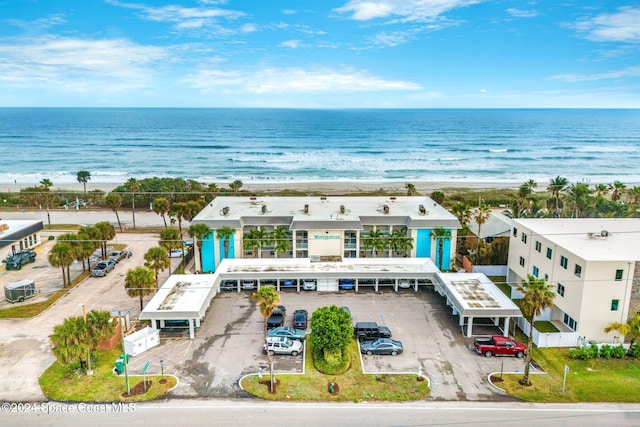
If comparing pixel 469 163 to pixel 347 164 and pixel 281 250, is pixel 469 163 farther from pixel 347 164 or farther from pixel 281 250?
pixel 281 250

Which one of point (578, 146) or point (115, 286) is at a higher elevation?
point (578, 146)

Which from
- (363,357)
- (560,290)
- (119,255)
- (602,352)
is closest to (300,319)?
(363,357)

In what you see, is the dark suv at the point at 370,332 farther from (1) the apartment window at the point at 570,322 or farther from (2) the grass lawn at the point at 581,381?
(1) the apartment window at the point at 570,322

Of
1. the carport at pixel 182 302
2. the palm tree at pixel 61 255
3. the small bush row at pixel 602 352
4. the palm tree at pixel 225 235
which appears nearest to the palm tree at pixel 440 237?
the small bush row at pixel 602 352

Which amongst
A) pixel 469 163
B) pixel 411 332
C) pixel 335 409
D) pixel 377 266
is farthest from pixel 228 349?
pixel 469 163

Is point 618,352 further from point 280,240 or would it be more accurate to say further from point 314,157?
point 314,157

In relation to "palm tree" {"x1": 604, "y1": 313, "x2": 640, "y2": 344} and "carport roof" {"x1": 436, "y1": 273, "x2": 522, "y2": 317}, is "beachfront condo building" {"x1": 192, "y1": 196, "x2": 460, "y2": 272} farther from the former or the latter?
"palm tree" {"x1": 604, "y1": 313, "x2": 640, "y2": 344}
